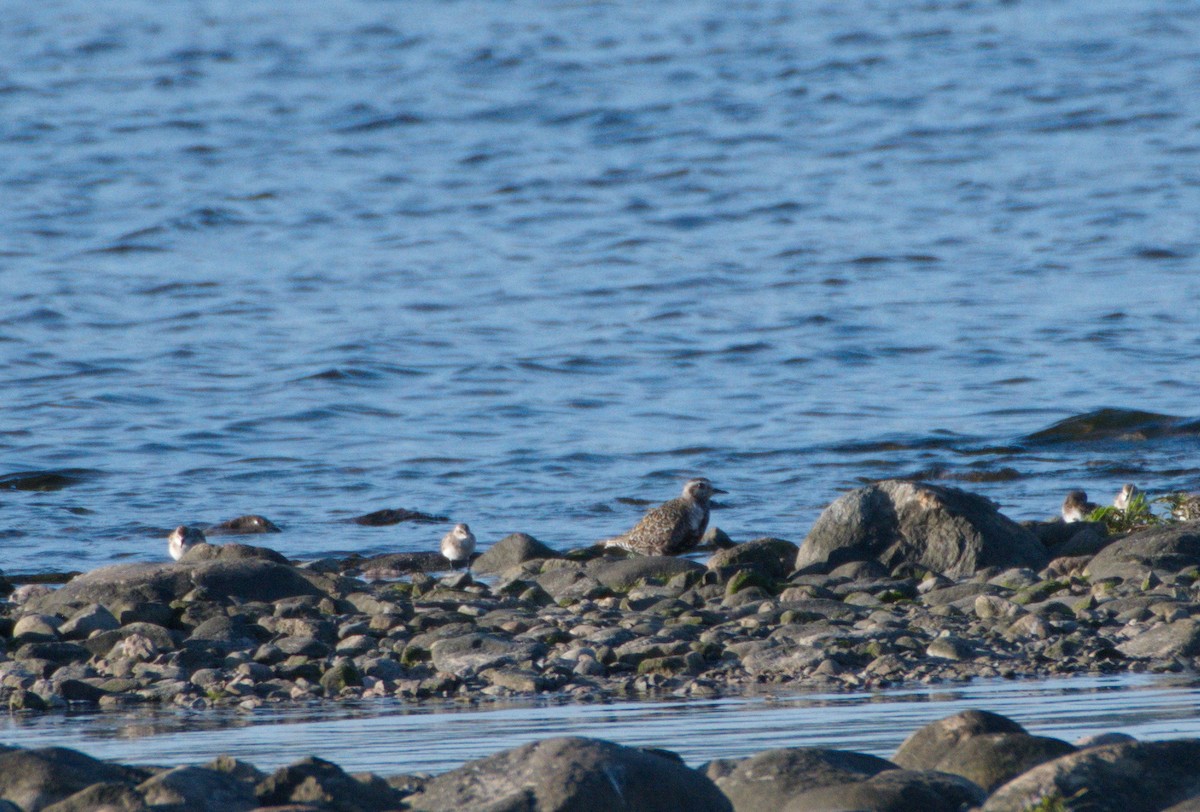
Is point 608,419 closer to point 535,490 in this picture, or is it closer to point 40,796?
point 535,490

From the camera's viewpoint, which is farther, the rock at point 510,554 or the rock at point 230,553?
the rock at point 510,554

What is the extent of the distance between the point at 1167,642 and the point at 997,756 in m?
3.43

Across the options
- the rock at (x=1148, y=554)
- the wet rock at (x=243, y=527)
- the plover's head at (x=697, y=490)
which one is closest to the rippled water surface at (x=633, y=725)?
the rock at (x=1148, y=554)

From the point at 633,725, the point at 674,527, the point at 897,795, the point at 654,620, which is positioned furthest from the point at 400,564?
the point at 897,795

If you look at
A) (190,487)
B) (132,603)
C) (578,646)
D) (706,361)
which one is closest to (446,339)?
(706,361)

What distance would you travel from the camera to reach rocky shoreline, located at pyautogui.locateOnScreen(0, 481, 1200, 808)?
331 inches

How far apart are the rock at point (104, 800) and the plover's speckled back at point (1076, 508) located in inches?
402

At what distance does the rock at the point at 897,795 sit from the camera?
16.5ft

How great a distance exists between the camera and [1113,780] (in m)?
5.08

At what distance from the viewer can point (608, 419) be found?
20453 mm

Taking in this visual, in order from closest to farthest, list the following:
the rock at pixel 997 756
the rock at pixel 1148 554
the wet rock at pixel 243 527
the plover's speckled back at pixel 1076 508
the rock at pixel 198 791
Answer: the rock at pixel 198 791 → the rock at pixel 997 756 → the rock at pixel 1148 554 → the plover's speckled back at pixel 1076 508 → the wet rock at pixel 243 527

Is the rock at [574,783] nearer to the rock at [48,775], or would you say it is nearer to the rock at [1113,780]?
the rock at [1113,780]

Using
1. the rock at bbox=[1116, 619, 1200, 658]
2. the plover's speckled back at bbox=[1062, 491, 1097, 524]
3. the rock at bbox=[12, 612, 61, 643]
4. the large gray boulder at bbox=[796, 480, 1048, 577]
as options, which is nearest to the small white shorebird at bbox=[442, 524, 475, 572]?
the large gray boulder at bbox=[796, 480, 1048, 577]

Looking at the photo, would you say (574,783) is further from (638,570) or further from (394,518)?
(394,518)
